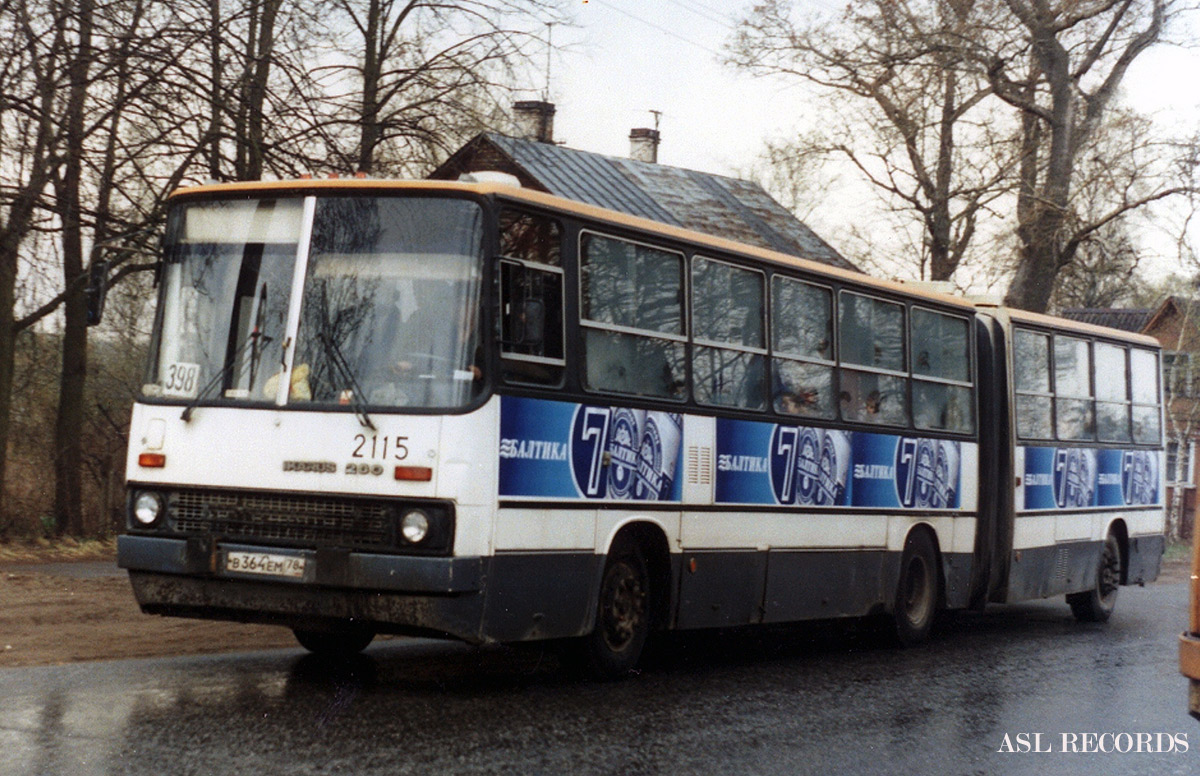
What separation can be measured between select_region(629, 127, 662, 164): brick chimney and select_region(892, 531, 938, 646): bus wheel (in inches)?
1430

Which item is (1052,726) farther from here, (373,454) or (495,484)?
(373,454)

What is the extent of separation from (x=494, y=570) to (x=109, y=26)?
978 cm

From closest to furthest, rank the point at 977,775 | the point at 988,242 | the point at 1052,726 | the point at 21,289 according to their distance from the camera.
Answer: the point at 977,775
the point at 1052,726
the point at 21,289
the point at 988,242

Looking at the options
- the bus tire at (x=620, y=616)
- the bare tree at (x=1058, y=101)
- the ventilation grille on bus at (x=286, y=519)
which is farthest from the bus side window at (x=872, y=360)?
the bare tree at (x=1058, y=101)

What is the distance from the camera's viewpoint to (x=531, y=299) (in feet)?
29.9

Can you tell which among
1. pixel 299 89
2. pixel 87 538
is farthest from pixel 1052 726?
pixel 87 538

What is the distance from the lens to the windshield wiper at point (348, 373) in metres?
8.80

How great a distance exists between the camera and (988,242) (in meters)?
34.2

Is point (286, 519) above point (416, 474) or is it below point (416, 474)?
below

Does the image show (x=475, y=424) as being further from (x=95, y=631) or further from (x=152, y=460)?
(x=95, y=631)

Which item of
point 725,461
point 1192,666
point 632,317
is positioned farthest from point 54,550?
point 1192,666

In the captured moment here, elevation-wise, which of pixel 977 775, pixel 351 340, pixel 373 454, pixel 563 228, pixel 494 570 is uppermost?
pixel 563 228

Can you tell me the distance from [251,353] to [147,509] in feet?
3.51

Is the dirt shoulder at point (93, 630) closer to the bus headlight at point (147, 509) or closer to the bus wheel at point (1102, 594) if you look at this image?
the bus headlight at point (147, 509)
